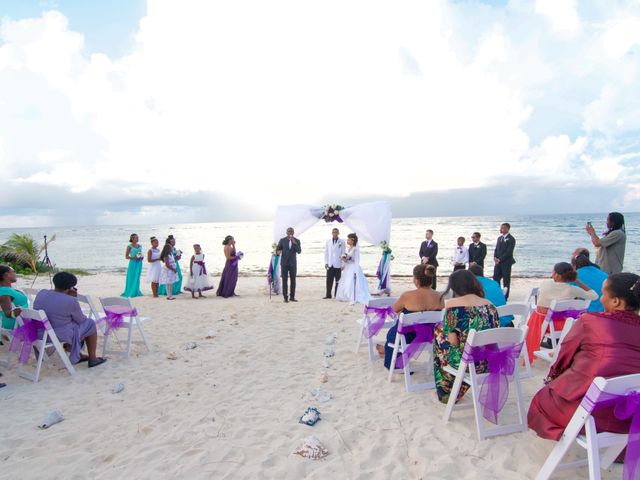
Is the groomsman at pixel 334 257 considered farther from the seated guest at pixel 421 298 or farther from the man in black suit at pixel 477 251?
the seated guest at pixel 421 298

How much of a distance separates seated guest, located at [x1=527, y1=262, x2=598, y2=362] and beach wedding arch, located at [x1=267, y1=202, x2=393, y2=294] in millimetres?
5728

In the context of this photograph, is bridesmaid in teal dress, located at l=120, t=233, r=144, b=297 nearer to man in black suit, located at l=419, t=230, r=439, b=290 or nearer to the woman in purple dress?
the woman in purple dress

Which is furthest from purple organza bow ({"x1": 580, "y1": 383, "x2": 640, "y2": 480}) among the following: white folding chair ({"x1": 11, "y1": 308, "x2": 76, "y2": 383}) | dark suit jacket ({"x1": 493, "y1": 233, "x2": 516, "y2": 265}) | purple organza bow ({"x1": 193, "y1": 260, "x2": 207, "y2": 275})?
purple organza bow ({"x1": 193, "y1": 260, "x2": 207, "y2": 275})

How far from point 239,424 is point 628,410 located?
2.83m

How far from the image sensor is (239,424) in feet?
11.2

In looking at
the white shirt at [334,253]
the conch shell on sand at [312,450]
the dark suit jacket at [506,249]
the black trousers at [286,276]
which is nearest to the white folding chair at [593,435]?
the conch shell on sand at [312,450]

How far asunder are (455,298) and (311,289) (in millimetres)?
9066

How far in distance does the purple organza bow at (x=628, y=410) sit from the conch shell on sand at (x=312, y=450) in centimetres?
180

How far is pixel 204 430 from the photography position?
10.9ft

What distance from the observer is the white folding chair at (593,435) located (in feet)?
6.97

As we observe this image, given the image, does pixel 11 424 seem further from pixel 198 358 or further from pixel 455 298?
pixel 455 298

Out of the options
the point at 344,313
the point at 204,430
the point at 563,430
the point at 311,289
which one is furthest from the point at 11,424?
the point at 311,289

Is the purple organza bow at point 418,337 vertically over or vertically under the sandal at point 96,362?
over

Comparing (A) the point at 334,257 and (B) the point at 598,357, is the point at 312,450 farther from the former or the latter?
(A) the point at 334,257
